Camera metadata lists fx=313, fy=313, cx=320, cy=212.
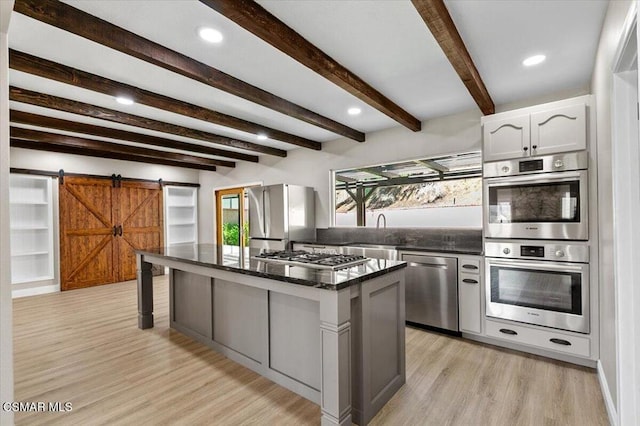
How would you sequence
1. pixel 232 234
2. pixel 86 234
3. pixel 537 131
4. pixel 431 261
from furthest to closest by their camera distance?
pixel 232 234
pixel 86 234
pixel 431 261
pixel 537 131

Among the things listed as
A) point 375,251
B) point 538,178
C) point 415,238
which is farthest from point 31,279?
point 538,178

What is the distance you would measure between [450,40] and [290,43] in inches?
41.0

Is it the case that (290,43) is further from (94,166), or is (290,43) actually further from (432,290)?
(94,166)

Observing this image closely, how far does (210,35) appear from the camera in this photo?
2145 mm

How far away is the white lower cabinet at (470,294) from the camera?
124 inches

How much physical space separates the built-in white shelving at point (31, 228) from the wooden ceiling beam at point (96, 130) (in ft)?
7.26

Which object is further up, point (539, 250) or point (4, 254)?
point (4, 254)

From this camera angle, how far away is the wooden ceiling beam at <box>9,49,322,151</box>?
236 centimetres

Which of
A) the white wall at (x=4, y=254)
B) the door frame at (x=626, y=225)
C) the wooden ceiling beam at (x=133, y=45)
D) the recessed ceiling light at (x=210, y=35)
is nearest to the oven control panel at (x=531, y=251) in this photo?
the door frame at (x=626, y=225)

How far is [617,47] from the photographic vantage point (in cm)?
160

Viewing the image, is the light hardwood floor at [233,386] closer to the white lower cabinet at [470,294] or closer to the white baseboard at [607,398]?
the white baseboard at [607,398]

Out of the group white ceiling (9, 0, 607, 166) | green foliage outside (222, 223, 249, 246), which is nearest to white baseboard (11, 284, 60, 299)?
green foliage outside (222, 223, 249, 246)

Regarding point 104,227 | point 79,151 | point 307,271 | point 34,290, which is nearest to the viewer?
point 307,271

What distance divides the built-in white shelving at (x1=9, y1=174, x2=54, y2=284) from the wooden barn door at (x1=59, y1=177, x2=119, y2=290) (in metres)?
0.19
